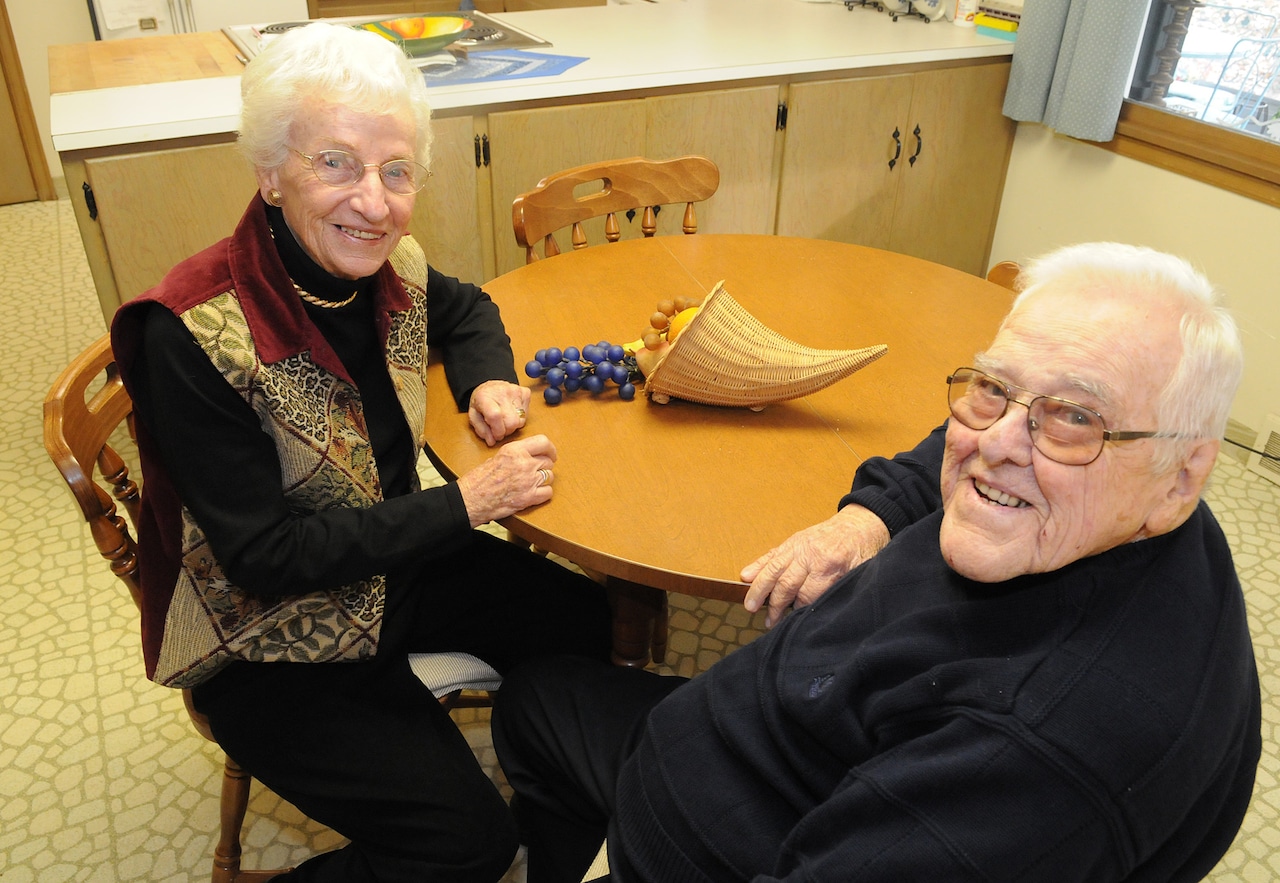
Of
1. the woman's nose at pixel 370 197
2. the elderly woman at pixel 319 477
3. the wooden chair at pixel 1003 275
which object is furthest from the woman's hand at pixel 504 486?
the wooden chair at pixel 1003 275

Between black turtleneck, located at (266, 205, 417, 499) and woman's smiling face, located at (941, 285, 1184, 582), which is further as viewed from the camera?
black turtleneck, located at (266, 205, 417, 499)

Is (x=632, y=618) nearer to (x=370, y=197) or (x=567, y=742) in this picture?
(x=567, y=742)

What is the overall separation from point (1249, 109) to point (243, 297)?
2885mm

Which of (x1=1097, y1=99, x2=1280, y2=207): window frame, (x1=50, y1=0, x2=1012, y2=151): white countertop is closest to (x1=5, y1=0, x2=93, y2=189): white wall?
(x1=50, y1=0, x2=1012, y2=151): white countertop

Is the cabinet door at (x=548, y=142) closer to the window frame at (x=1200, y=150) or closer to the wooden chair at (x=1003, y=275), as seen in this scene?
the wooden chair at (x=1003, y=275)

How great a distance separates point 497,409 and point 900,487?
1.94 ft

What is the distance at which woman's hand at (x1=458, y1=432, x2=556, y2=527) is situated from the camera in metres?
1.29

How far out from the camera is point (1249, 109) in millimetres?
2799

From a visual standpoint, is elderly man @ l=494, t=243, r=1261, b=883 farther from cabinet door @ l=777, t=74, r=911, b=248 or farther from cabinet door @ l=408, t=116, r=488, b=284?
cabinet door @ l=777, t=74, r=911, b=248

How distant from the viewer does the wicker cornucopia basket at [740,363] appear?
141cm

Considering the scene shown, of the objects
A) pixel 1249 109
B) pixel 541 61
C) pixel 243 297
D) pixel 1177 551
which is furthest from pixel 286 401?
pixel 1249 109

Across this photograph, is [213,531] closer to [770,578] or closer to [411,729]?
[411,729]

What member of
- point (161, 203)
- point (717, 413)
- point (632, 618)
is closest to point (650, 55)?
point (161, 203)

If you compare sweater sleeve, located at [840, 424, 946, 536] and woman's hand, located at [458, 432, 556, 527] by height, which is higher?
sweater sleeve, located at [840, 424, 946, 536]
